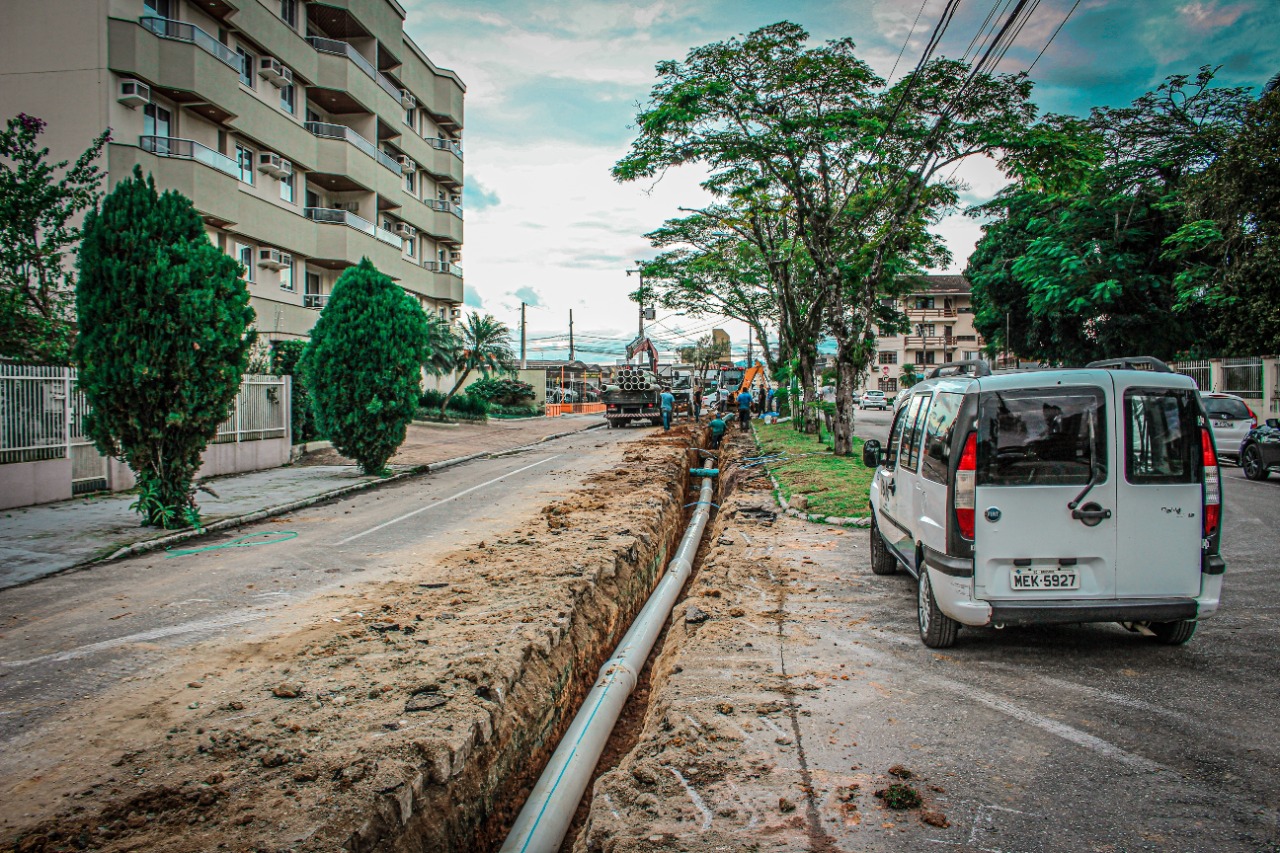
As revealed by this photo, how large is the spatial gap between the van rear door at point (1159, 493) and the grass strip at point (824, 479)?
5.87 m

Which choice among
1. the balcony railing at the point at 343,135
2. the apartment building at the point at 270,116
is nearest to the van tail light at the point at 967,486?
the apartment building at the point at 270,116

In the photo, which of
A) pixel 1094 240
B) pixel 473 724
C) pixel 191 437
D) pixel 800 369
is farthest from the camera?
pixel 1094 240

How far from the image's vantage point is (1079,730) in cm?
438

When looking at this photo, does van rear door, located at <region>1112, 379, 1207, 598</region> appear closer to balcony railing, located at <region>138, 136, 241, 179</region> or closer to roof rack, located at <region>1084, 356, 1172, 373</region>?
roof rack, located at <region>1084, 356, 1172, 373</region>

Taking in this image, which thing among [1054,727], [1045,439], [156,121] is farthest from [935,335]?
[1054,727]

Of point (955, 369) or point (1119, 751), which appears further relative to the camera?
point (955, 369)

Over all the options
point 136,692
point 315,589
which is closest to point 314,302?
point 315,589

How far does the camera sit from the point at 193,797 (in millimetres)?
3734

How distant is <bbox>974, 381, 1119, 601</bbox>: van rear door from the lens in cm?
516

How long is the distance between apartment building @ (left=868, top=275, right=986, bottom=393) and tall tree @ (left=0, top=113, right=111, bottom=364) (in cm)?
6994

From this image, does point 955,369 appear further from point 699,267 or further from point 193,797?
point 699,267

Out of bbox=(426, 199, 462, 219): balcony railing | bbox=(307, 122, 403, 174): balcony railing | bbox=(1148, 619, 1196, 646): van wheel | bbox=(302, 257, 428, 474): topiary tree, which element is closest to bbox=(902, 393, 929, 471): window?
bbox=(1148, 619, 1196, 646): van wheel

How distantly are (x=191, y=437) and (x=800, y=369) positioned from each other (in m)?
20.0

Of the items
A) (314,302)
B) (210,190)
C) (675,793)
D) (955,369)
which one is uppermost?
(210,190)
